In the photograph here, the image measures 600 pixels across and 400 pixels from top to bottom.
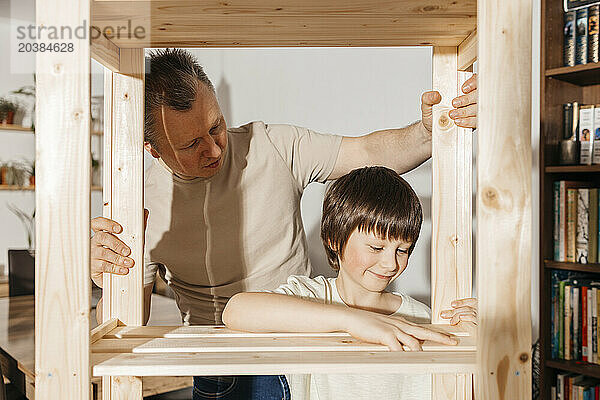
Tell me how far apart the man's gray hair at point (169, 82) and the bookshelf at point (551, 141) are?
1641mm

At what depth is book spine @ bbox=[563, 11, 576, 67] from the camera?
223 centimetres

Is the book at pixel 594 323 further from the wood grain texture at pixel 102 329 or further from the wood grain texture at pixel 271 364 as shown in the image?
the wood grain texture at pixel 102 329

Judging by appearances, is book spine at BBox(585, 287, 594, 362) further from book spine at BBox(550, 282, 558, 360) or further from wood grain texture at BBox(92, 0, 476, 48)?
wood grain texture at BBox(92, 0, 476, 48)

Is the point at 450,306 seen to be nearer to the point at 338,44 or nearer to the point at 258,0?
the point at 338,44

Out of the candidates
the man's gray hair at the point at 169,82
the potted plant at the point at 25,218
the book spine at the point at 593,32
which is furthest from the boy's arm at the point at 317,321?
the potted plant at the point at 25,218

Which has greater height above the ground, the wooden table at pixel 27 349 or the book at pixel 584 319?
the book at pixel 584 319

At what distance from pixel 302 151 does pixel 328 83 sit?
0.14m

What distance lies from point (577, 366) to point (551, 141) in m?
0.88

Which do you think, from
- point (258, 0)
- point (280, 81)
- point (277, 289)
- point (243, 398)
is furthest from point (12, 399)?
point (258, 0)

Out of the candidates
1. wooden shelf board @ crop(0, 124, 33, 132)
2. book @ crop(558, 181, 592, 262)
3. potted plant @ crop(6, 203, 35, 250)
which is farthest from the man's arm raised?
wooden shelf board @ crop(0, 124, 33, 132)

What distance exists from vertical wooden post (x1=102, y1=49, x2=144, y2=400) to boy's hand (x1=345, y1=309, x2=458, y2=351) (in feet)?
1.38

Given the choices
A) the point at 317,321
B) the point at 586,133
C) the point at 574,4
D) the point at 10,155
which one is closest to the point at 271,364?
the point at 317,321

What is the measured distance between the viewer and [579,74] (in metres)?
2.19

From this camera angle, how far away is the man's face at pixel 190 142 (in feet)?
3.53
